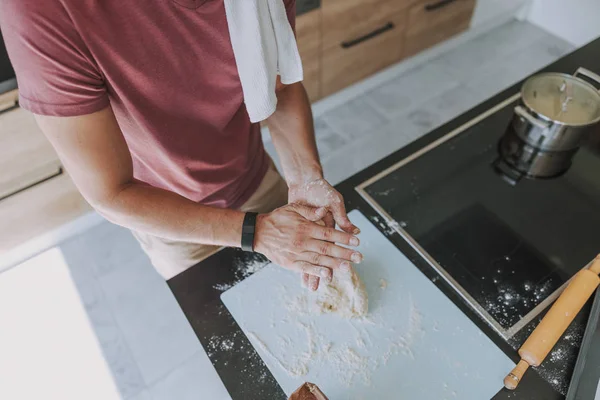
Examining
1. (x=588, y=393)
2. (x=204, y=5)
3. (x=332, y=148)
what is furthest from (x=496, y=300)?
(x=332, y=148)

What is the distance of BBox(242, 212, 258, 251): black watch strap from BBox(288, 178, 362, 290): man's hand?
0.37ft

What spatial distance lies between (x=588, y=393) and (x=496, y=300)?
0.65ft

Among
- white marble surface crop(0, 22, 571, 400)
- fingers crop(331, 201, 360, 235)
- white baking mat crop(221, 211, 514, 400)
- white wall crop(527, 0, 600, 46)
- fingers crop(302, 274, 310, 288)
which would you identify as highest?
fingers crop(331, 201, 360, 235)

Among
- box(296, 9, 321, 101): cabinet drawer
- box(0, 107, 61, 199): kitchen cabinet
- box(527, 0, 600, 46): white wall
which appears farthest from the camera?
box(527, 0, 600, 46): white wall

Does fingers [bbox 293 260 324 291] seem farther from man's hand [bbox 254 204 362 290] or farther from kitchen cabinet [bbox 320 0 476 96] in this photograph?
kitchen cabinet [bbox 320 0 476 96]

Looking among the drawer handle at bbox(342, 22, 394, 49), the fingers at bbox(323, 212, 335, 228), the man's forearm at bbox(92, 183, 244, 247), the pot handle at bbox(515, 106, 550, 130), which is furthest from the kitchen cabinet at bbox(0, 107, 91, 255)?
the pot handle at bbox(515, 106, 550, 130)

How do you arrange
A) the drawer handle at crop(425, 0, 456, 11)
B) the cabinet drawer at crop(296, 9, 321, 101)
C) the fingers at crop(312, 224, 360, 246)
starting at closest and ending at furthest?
1. the fingers at crop(312, 224, 360, 246)
2. the cabinet drawer at crop(296, 9, 321, 101)
3. the drawer handle at crop(425, 0, 456, 11)

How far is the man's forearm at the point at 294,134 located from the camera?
1.05 meters

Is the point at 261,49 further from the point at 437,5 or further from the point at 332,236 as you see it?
the point at 437,5

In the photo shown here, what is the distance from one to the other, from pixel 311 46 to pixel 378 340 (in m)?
1.48

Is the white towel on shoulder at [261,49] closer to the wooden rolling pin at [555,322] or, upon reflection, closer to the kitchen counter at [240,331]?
the kitchen counter at [240,331]

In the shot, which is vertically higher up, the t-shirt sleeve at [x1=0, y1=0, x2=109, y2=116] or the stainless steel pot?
the t-shirt sleeve at [x1=0, y1=0, x2=109, y2=116]

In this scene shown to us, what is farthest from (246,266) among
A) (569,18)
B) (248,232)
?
(569,18)

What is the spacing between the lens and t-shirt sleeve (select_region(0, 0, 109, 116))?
0.61m
